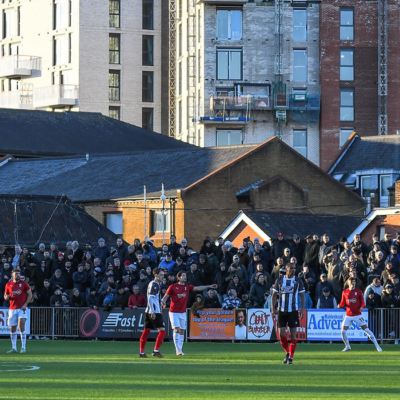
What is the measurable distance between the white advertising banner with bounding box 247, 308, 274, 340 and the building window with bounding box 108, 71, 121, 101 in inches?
2814

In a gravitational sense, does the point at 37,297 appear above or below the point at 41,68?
below

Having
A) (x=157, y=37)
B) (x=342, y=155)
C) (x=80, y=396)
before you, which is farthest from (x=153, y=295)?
(x=157, y=37)

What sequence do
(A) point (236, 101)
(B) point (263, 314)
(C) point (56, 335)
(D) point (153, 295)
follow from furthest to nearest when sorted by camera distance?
(A) point (236, 101)
(C) point (56, 335)
(B) point (263, 314)
(D) point (153, 295)

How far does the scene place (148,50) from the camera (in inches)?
4033

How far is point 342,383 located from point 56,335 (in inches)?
652

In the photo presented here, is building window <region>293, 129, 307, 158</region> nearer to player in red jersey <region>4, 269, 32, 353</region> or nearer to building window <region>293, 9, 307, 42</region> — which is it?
building window <region>293, 9, 307, 42</region>

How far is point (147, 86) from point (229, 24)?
59.2 ft

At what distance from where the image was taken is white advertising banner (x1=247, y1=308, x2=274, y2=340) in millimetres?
31312

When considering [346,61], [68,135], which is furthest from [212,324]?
[346,61]

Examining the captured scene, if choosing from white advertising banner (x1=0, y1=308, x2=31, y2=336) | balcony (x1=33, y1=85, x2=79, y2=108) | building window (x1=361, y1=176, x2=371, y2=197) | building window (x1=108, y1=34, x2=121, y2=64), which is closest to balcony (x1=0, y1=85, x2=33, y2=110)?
balcony (x1=33, y1=85, x2=79, y2=108)

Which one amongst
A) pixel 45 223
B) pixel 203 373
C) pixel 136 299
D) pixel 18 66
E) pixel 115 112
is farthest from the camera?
pixel 18 66

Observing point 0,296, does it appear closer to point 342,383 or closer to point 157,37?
point 342,383

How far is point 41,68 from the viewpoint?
341 feet

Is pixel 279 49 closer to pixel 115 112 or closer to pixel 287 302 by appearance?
pixel 115 112
